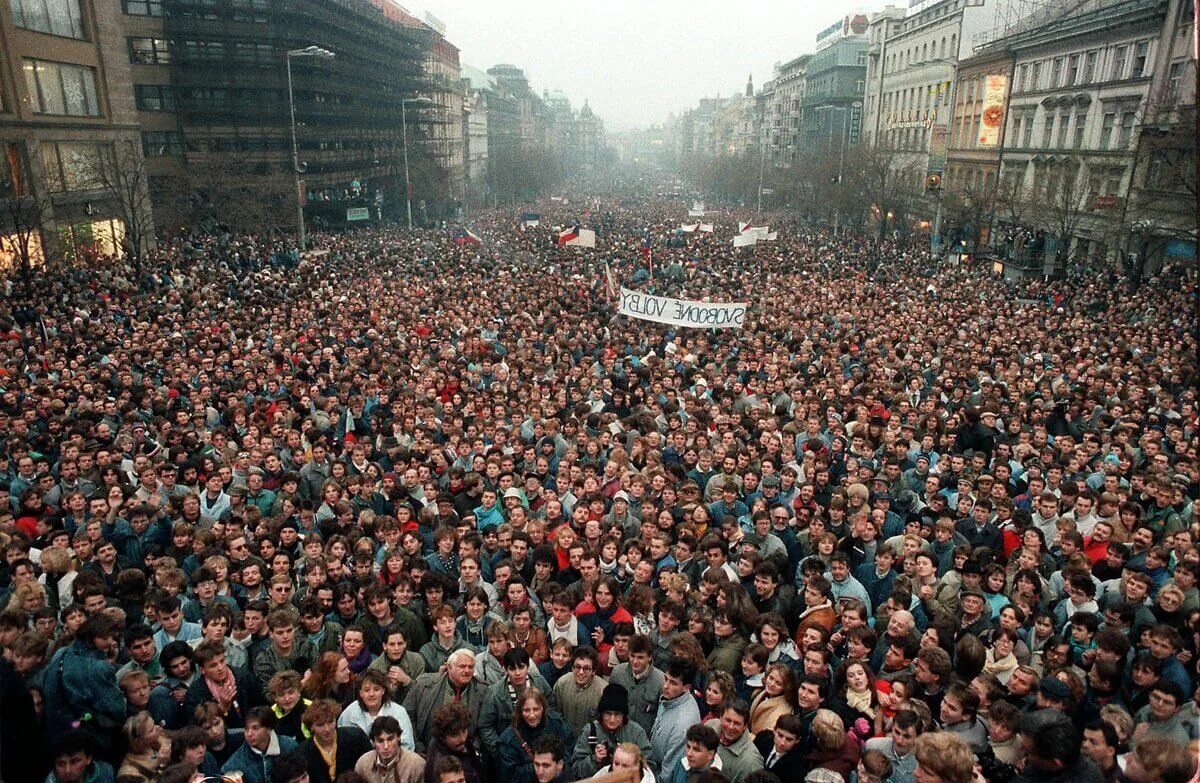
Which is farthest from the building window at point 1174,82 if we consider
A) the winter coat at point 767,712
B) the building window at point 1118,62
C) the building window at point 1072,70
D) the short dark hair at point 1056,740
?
the winter coat at point 767,712

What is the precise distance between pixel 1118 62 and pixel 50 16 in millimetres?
43409

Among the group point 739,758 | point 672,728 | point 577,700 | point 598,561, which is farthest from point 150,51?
point 739,758

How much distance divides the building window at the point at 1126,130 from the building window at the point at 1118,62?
6.06 feet

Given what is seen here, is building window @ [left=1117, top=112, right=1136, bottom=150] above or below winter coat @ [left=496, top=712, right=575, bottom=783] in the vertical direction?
above

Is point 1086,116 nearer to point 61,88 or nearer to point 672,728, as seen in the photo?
point 672,728

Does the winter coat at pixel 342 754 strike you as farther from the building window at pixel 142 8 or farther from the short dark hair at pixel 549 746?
the building window at pixel 142 8

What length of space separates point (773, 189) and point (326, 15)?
4220 cm

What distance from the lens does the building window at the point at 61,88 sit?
31203mm

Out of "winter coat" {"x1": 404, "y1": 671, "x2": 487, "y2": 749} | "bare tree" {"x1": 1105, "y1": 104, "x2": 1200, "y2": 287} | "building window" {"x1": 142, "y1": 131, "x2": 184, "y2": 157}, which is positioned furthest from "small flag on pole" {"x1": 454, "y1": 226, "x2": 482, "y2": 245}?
"winter coat" {"x1": 404, "y1": 671, "x2": 487, "y2": 749}

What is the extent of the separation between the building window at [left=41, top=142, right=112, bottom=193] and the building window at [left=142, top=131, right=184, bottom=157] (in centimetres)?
1552

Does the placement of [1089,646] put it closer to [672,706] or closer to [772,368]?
[672,706]

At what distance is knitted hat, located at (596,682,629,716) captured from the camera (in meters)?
4.85

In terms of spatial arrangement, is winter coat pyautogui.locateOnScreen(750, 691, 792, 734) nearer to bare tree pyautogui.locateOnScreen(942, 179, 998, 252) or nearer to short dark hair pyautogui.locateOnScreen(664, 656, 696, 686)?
short dark hair pyautogui.locateOnScreen(664, 656, 696, 686)

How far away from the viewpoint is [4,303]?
20984 millimetres
